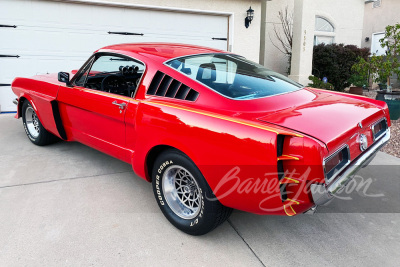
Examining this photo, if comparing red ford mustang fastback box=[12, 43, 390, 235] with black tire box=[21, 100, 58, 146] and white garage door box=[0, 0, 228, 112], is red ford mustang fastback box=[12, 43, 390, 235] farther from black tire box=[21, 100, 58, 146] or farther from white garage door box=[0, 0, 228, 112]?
white garage door box=[0, 0, 228, 112]

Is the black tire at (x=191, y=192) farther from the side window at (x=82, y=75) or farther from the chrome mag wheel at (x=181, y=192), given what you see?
the side window at (x=82, y=75)

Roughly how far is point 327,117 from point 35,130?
4.27m

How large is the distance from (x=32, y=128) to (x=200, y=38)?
16.5ft

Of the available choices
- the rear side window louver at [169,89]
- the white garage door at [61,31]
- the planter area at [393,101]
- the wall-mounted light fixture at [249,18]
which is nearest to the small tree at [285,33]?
the wall-mounted light fixture at [249,18]

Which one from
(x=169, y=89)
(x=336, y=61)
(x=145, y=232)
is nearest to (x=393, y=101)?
(x=336, y=61)

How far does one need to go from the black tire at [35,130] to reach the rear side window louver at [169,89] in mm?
2526

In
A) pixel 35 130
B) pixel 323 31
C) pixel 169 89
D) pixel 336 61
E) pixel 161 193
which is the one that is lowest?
pixel 161 193

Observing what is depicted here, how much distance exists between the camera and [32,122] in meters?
4.70

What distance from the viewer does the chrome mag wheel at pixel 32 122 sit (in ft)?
14.9

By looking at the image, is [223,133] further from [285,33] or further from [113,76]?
[285,33]

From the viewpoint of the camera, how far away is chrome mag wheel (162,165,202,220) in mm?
2482

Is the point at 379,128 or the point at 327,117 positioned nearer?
the point at 327,117

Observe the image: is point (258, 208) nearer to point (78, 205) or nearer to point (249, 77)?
point (249, 77)

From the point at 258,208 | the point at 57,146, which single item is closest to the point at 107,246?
the point at 258,208
